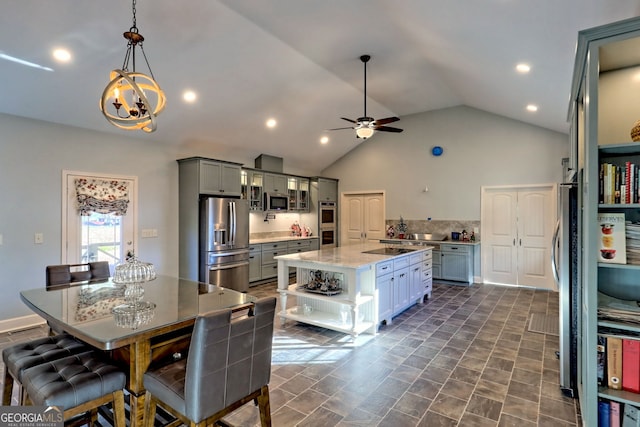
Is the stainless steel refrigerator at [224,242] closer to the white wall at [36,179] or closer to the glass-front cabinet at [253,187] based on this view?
the glass-front cabinet at [253,187]

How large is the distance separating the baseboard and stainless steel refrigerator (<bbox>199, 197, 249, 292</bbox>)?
2.11 m

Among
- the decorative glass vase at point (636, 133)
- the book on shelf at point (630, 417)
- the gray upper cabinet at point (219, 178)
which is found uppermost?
the gray upper cabinet at point (219, 178)

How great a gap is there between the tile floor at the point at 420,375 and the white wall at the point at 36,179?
763 mm

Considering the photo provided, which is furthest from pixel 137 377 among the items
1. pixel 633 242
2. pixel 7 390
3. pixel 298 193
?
pixel 298 193

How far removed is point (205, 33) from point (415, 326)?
4337 mm

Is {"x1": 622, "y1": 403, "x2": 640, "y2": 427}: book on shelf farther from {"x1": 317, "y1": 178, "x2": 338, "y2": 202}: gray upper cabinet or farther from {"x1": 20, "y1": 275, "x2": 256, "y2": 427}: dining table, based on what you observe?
{"x1": 317, "y1": 178, "x2": 338, "y2": 202}: gray upper cabinet

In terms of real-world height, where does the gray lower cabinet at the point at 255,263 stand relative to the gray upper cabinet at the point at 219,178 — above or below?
below

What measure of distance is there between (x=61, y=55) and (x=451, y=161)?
6.63 m

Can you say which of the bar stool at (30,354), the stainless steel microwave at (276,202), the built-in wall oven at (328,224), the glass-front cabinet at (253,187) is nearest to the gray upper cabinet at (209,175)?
the glass-front cabinet at (253,187)

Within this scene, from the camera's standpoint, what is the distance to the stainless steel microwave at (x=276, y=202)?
272 inches

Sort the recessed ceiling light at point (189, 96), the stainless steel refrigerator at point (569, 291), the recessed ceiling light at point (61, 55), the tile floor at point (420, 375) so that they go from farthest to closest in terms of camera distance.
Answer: the recessed ceiling light at point (189, 96)
the recessed ceiling light at point (61, 55)
the stainless steel refrigerator at point (569, 291)
the tile floor at point (420, 375)

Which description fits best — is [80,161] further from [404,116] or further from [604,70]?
[404,116]

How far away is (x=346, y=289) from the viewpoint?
400 cm

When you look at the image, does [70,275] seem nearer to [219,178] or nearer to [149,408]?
[149,408]
